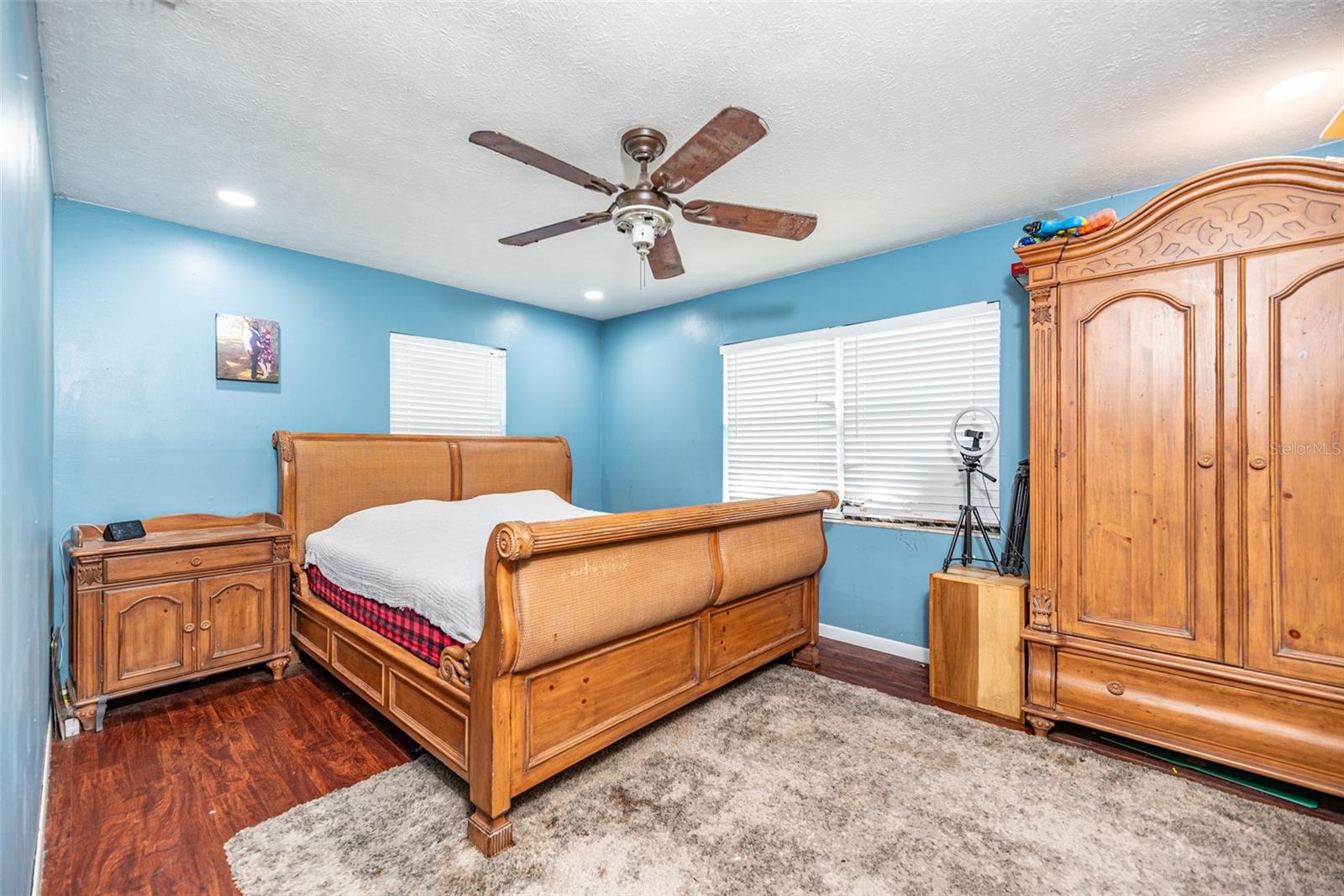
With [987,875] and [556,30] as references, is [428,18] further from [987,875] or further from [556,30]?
[987,875]

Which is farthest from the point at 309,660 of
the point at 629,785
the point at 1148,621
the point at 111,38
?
the point at 1148,621

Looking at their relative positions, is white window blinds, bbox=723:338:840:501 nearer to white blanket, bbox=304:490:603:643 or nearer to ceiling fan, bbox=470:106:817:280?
white blanket, bbox=304:490:603:643

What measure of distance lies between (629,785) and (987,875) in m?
1.19

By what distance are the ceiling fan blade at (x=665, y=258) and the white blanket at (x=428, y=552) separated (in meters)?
1.46

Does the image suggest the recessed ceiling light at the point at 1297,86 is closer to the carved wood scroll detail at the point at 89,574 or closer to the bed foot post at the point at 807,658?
the bed foot post at the point at 807,658

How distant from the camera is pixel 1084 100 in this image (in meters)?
2.05

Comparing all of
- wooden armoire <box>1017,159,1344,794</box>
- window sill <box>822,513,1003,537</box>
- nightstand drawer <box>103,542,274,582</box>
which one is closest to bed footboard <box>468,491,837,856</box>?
window sill <box>822,513,1003,537</box>

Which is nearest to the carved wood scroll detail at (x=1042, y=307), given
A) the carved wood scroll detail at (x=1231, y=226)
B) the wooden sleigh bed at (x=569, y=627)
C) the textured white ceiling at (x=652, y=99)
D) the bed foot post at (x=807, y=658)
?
the carved wood scroll detail at (x=1231, y=226)

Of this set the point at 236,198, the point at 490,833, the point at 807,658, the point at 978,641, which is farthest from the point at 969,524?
the point at 236,198

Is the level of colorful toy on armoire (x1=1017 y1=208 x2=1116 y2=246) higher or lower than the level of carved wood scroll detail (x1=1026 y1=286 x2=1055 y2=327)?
higher

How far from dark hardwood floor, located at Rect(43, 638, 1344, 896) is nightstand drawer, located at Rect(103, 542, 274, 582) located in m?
0.67

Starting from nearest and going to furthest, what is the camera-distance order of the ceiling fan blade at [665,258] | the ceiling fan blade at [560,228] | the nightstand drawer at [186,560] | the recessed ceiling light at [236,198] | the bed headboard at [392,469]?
the ceiling fan blade at [560,228] → the ceiling fan blade at [665,258] → the nightstand drawer at [186,560] → the recessed ceiling light at [236,198] → the bed headboard at [392,469]

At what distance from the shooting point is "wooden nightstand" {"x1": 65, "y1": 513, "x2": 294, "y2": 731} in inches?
101

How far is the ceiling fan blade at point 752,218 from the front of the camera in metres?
2.09
